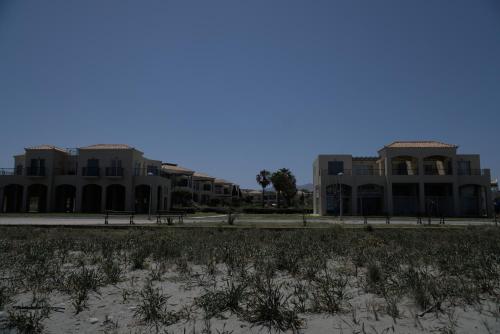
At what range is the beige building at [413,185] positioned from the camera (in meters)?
47.7

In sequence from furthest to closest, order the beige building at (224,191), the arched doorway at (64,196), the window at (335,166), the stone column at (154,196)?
the beige building at (224,191) → the arched doorway at (64,196) → the window at (335,166) → the stone column at (154,196)

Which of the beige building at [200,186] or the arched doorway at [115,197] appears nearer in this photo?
the arched doorway at [115,197]

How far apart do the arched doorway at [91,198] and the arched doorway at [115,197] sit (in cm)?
136

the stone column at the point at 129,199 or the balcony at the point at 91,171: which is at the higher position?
the balcony at the point at 91,171

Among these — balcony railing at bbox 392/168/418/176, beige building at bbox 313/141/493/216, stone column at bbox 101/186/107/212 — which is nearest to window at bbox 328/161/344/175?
beige building at bbox 313/141/493/216

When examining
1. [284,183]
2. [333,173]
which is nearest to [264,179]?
[284,183]

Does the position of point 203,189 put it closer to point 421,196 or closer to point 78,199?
point 78,199

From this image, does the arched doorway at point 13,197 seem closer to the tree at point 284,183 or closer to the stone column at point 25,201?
the stone column at point 25,201

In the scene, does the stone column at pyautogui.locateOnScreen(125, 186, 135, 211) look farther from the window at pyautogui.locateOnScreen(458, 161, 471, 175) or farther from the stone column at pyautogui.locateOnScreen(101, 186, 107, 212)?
the window at pyautogui.locateOnScreen(458, 161, 471, 175)

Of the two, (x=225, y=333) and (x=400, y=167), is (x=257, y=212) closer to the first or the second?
(x=400, y=167)

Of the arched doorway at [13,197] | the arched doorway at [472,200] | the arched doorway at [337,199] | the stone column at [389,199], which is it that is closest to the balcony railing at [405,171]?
the stone column at [389,199]

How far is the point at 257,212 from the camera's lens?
64000 mm

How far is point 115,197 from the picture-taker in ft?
176

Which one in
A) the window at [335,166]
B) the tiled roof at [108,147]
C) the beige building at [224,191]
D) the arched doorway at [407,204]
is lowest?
the arched doorway at [407,204]
